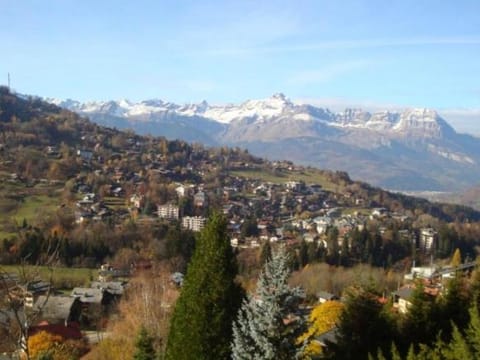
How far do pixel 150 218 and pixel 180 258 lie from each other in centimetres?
1820

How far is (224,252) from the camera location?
30.9 ft

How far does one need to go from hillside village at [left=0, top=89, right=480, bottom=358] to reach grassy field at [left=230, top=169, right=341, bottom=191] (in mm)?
390

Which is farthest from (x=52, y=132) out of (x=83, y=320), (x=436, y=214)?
(x=83, y=320)

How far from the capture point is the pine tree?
8406 millimetres

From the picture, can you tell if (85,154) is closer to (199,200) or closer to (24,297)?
(199,200)

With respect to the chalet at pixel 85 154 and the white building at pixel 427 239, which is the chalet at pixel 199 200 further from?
the white building at pixel 427 239

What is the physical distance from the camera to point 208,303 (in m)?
9.16

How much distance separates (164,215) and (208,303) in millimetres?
60584

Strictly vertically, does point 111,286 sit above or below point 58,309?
below

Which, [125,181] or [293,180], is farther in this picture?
[293,180]

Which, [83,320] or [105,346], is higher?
[105,346]

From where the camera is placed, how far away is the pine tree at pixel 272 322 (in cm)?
841

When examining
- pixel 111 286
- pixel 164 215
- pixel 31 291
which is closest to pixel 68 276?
pixel 111 286

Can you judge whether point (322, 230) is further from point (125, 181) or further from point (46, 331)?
point (46, 331)
